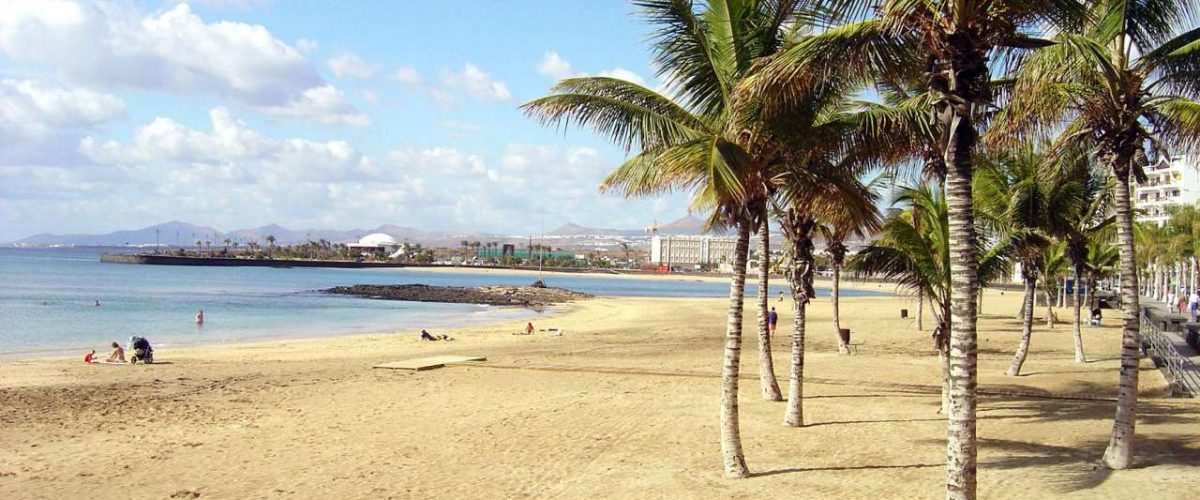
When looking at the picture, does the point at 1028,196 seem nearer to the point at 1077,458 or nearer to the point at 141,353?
the point at 1077,458

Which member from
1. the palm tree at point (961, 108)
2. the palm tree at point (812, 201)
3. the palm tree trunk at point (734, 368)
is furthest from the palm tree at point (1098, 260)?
the palm tree at point (961, 108)

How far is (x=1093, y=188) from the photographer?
1852 centimetres

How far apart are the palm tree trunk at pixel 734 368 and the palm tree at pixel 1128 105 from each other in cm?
296

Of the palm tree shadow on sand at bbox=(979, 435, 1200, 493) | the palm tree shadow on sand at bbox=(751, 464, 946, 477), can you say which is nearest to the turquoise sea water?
the palm tree shadow on sand at bbox=(751, 464, 946, 477)

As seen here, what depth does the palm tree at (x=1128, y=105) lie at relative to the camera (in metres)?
9.41

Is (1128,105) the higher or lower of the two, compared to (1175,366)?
higher

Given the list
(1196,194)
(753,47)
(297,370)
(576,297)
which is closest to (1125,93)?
(753,47)

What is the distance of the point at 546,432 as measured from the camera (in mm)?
12219

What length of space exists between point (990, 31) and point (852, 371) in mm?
13814

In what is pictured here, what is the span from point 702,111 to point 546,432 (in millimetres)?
4749

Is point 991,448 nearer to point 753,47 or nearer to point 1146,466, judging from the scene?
point 1146,466

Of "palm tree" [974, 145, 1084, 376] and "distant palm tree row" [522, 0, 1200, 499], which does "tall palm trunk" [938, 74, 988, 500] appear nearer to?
"distant palm tree row" [522, 0, 1200, 499]

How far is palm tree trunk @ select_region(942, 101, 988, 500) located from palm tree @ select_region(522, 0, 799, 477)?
2.22m

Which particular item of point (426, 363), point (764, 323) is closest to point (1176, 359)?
point (764, 323)
